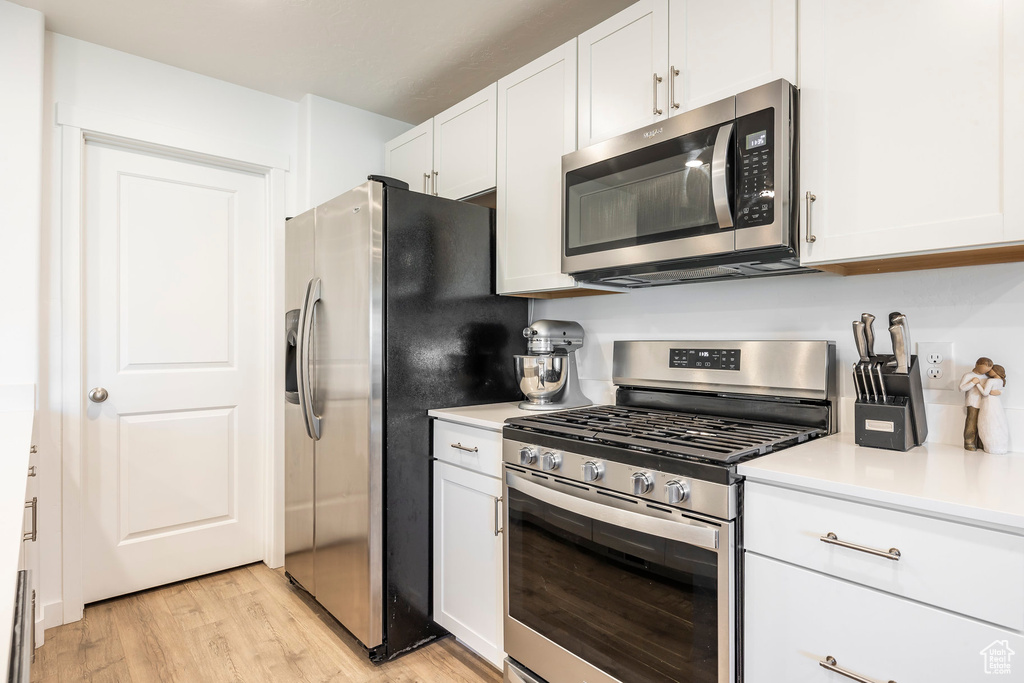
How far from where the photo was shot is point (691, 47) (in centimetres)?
162

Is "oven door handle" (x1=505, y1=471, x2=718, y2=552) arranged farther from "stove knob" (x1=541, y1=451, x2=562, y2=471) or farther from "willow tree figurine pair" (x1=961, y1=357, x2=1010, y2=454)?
"willow tree figurine pair" (x1=961, y1=357, x2=1010, y2=454)

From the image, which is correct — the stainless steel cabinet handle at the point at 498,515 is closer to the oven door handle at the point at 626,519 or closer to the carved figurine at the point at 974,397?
the oven door handle at the point at 626,519

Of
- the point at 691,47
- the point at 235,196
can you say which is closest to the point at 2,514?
the point at 691,47

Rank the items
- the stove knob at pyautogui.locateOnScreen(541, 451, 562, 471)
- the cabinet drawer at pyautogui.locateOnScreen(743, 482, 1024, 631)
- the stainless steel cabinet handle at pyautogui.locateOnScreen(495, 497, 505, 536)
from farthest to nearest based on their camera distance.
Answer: the stainless steel cabinet handle at pyautogui.locateOnScreen(495, 497, 505, 536) < the stove knob at pyautogui.locateOnScreen(541, 451, 562, 471) < the cabinet drawer at pyautogui.locateOnScreen(743, 482, 1024, 631)

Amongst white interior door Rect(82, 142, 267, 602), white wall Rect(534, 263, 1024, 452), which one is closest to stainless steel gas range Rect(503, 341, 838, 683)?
white wall Rect(534, 263, 1024, 452)

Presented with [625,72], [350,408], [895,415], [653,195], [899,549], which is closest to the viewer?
[899,549]

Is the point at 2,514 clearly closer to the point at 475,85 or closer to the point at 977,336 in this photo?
the point at 977,336

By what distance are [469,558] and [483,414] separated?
0.50m

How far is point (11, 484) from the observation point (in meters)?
1.04

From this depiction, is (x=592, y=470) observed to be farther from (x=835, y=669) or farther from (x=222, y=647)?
(x=222, y=647)

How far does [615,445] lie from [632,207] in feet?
2.48

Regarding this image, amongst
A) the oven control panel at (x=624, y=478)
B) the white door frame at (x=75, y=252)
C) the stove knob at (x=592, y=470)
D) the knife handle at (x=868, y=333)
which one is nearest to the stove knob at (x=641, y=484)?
the oven control panel at (x=624, y=478)

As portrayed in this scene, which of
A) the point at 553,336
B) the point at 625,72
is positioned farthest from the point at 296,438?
the point at 625,72

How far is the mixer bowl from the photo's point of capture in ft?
7.04
